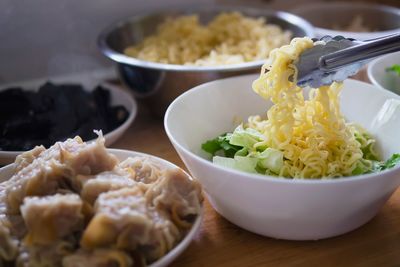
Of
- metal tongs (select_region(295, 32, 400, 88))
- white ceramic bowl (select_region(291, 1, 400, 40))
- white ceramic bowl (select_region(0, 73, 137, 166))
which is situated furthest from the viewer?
white ceramic bowl (select_region(291, 1, 400, 40))

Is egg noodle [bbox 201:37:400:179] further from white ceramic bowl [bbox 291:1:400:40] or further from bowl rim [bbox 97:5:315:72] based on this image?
white ceramic bowl [bbox 291:1:400:40]

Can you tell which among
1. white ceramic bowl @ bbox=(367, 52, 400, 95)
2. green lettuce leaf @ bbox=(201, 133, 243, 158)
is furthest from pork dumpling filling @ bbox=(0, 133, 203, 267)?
white ceramic bowl @ bbox=(367, 52, 400, 95)

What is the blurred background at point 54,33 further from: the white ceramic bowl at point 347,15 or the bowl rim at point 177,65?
the white ceramic bowl at point 347,15

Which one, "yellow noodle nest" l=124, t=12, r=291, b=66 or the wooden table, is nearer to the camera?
the wooden table

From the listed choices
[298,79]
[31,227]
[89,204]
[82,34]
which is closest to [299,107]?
[298,79]

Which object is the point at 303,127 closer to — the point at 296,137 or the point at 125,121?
the point at 296,137

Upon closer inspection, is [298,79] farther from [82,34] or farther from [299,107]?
[82,34]

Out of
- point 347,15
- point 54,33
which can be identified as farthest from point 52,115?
point 347,15
